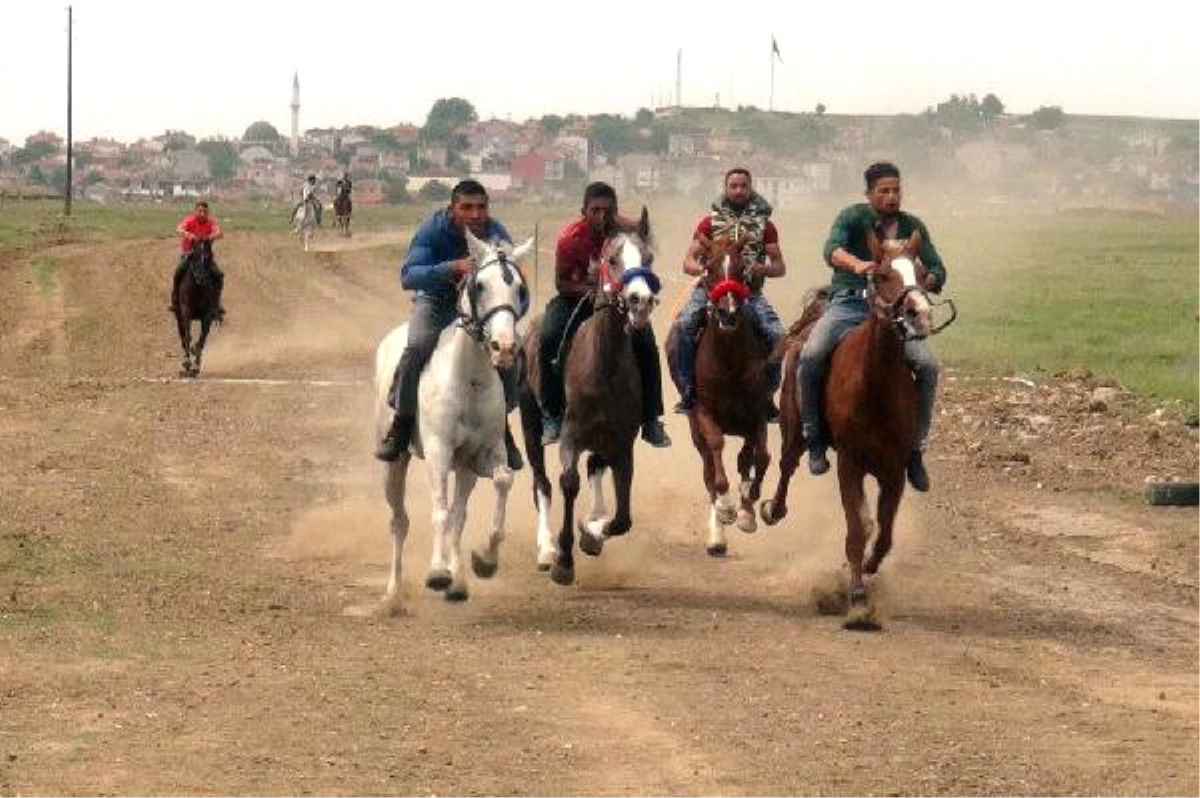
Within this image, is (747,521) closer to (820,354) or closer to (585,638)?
(820,354)

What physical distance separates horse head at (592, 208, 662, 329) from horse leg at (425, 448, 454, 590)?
144 cm

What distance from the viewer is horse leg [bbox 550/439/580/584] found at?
1581cm

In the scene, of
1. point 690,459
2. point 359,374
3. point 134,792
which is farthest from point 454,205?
point 359,374

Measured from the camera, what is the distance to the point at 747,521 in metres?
17.1

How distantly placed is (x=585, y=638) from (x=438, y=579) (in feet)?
3.51

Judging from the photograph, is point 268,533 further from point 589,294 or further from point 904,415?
point 904,415

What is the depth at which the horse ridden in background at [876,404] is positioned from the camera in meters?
14.3

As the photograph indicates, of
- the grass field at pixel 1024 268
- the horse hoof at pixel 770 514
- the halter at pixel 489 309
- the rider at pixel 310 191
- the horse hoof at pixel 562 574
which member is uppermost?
the halter at pixel 489 309

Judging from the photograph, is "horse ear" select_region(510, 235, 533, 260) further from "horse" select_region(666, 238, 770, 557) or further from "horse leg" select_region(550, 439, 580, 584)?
"horse" select_region(666, 238, 770, 557)

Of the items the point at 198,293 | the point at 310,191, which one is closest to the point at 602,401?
the point at 198,293

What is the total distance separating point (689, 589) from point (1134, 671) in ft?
12.5

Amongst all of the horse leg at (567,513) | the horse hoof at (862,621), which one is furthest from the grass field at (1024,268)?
the horse hoof at (862,621)

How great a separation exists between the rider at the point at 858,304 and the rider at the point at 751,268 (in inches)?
36.4

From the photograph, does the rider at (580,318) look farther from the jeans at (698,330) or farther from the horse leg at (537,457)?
the jeans at (698,330)
